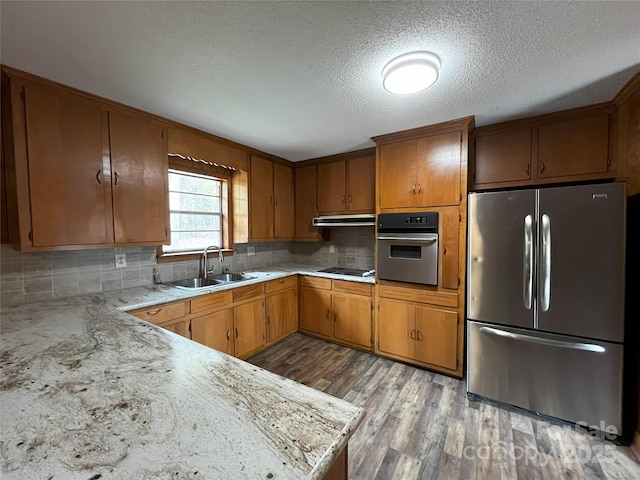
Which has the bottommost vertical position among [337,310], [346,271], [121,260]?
[337,310]

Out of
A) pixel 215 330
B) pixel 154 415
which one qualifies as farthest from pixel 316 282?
pixel 154 415

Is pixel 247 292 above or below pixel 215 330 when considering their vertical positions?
above

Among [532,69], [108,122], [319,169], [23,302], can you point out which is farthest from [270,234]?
[532,69]

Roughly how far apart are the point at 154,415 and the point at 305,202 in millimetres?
3153

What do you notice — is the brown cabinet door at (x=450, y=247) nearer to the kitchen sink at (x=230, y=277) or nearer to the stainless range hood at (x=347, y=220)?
the stainless range hood at (x=347, y=220)

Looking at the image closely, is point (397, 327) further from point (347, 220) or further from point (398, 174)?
point (398, 174)

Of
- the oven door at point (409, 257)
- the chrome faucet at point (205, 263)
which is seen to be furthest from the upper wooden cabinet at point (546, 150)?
the chrome faucet at point (205, 263)

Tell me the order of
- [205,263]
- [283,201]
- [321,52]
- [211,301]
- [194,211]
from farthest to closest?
[283,201]
[194,211]
[205,263]
[211,301]
[321,52]

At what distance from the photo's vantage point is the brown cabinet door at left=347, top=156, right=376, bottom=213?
3111 mm

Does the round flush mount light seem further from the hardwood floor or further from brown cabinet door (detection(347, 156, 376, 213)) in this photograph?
the hardwood floor

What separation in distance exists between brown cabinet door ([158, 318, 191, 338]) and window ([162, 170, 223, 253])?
2.77 feet

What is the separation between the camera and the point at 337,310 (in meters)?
3.10

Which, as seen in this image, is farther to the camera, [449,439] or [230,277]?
[230,277]

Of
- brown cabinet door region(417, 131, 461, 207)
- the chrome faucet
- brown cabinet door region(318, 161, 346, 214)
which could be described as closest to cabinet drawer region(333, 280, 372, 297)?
brown cabinet door region(318, 161, 346, 214)
